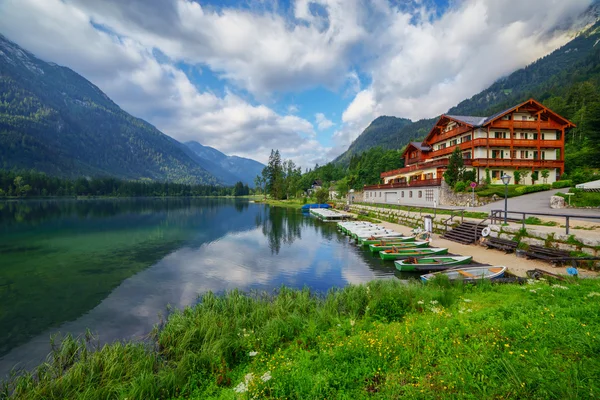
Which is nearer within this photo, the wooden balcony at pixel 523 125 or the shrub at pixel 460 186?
the shrub at pixel 460 186

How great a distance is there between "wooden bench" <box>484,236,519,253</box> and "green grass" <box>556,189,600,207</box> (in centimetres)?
1213

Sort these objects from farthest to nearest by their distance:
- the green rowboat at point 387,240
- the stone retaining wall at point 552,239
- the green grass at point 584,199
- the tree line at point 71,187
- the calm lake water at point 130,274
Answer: the tree line at point 71,187, the green rowboat at point 387,240, the green grass at point 584,199, the stone retaining wall at point 552,239, the calm lake water at point 130,274

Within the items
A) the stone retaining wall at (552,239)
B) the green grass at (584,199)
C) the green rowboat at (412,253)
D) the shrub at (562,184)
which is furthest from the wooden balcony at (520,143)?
the green rowboat at (412,253)

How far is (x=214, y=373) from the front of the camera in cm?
683

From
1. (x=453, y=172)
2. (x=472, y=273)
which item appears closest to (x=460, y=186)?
(x=453, y=172)

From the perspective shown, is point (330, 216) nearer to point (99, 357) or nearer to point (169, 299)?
point (169, 299)

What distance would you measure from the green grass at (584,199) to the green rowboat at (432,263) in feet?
54.4

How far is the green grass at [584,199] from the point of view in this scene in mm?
23170

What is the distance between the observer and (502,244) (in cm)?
1802

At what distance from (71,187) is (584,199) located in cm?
18468

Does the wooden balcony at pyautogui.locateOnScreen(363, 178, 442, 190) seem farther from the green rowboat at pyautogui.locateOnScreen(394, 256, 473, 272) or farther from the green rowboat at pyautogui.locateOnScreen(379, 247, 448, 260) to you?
the green rowboat at pyautogui.locateOnScreen(394, 256, 473, 272)

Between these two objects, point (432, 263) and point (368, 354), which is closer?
point (368, 354)

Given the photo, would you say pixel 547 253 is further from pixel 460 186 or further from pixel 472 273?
pixel 460 186

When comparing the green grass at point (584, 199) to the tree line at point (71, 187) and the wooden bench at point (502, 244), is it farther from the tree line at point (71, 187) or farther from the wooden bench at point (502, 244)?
the tree line at point (71, 187)
